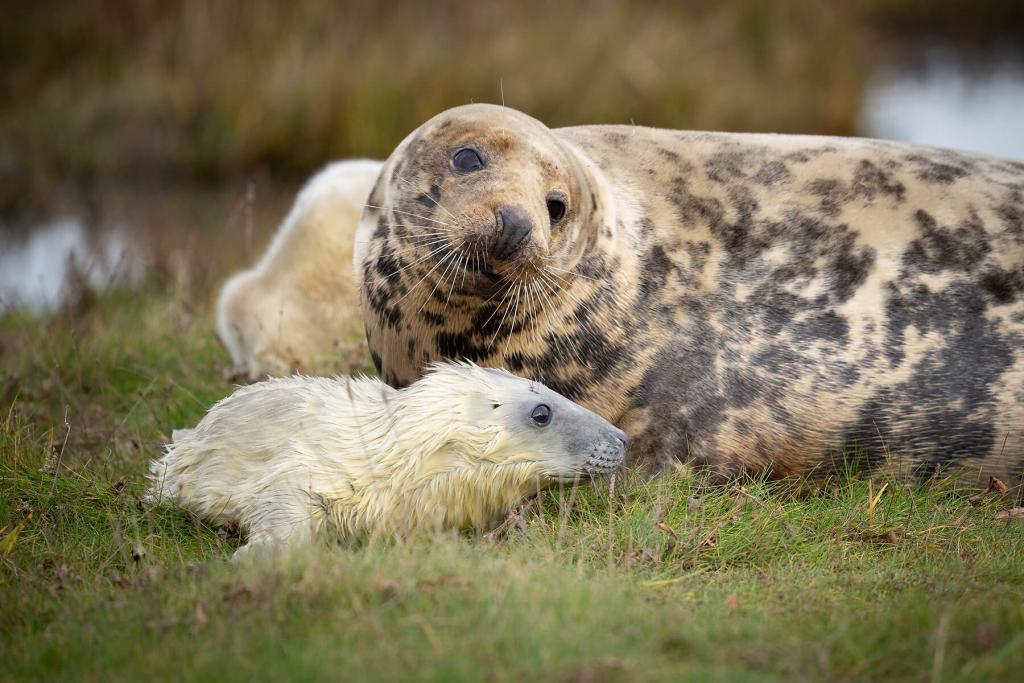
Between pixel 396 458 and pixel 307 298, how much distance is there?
2.56m

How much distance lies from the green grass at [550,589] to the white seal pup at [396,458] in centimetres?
16

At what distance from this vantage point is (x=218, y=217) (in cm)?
1154

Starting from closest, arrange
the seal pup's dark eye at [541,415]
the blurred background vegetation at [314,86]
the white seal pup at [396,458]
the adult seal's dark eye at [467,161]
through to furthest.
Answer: the white seal pup at [396,458]
the seal pup's dark eye at [541,415]
the adult seal's dark eye at [467,161]
the blurred background vegetation at [314,86]

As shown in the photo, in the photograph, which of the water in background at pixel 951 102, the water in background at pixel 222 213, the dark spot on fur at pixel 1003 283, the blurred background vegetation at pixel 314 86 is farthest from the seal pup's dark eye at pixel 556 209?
the water in background at pixel 951 102

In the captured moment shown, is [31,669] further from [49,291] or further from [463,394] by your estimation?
[49,291]

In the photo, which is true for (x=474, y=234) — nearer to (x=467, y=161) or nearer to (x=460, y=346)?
(x=467, y=161)

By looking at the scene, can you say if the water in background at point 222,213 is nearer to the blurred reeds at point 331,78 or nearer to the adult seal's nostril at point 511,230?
the blurred reeds at point 331,78

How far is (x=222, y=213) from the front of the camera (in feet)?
38.3

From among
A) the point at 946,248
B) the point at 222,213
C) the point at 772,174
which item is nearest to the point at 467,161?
the point at 772,174

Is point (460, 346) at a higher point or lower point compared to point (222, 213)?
higher

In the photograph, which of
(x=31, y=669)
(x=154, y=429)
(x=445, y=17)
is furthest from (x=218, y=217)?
(x=31, y=669)

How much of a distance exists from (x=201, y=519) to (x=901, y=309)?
108 inches

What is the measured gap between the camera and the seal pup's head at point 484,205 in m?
4.37

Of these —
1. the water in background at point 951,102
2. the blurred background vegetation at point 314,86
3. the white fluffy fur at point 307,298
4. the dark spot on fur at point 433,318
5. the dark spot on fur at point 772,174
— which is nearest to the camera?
the dark spot on fur at point 433,318
